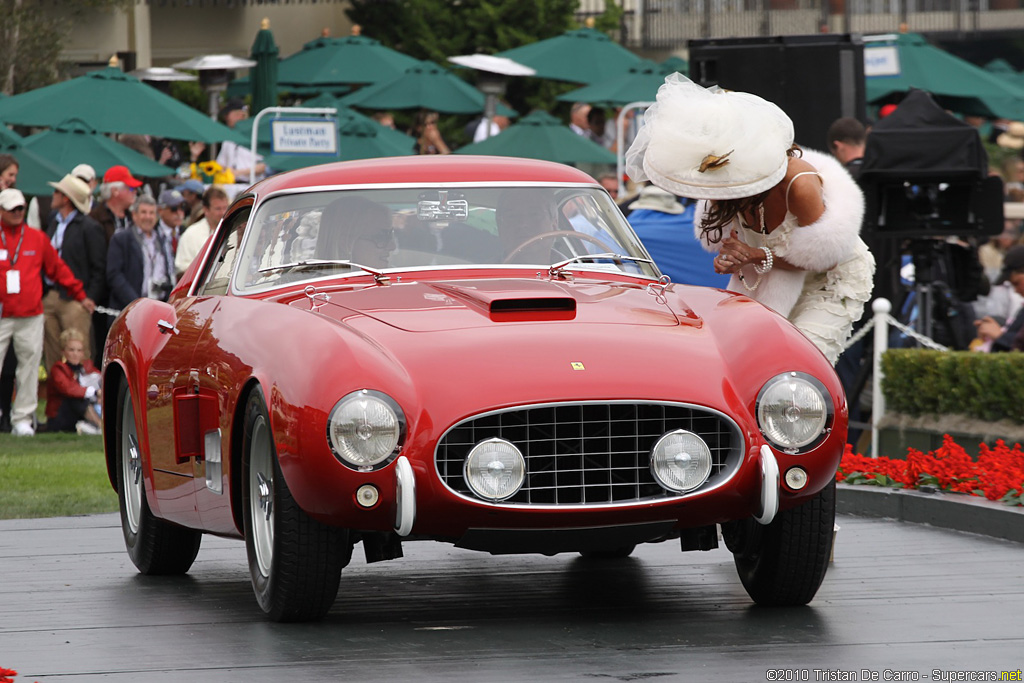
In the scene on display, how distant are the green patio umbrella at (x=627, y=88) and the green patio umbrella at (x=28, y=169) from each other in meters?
8.42

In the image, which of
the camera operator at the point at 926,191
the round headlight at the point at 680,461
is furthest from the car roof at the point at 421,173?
the camera operator at the point at 926,191

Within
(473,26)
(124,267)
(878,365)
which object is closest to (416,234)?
(878,365)

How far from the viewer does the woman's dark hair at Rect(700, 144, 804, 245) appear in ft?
25.7

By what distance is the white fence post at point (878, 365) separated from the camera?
12500 mm

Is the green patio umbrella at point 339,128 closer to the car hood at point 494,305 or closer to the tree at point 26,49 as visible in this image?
the tree at point 26,49

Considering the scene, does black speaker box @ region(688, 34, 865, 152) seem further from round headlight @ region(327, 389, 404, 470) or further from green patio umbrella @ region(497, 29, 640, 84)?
green patio umbrella @ region(497, 29, 640, 84)

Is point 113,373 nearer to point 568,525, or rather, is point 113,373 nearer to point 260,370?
point 260,370

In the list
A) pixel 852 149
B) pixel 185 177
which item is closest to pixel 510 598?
pixel 852 149

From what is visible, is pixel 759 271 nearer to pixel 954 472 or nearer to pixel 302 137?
pixel 954 472

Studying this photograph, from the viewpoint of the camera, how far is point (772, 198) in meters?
7.88

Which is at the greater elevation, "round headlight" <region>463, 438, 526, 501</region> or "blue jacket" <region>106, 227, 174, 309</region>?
"round headlight" <region>463, 438, 526, 501</region>

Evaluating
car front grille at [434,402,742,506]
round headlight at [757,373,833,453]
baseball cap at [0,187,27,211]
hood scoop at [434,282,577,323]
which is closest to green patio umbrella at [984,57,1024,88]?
baseball cap at [0,187,27,211]

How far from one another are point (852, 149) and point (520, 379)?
8.27 meters

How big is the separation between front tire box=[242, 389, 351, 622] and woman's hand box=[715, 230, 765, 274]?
227 centimetres
